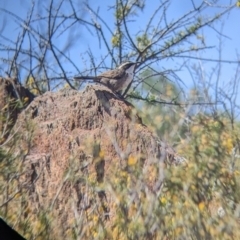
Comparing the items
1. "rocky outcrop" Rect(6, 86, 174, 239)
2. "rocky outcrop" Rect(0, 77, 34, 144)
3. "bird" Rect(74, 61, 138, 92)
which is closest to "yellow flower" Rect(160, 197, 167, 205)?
"rocky outcrop" Rect(6, 86, 174, 239)

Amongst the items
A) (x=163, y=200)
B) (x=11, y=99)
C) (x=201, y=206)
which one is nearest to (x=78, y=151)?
(x=11, y=99)

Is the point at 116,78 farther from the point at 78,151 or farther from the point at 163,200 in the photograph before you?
the point at 163,200

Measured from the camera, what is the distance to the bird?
3178 mm

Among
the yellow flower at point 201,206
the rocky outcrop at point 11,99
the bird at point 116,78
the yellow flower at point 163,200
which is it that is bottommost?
the yellow flower at point 163,200

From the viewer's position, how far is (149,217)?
2203 millimetres

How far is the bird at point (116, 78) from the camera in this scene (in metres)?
3.18

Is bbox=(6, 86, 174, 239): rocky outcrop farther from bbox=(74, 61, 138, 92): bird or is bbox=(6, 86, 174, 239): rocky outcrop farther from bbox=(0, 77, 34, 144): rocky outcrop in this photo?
bbox=(74, 61, 138, 92): bird

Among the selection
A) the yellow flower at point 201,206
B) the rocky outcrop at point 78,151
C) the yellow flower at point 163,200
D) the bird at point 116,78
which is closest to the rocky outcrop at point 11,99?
the rocky outcrop at point 78,151

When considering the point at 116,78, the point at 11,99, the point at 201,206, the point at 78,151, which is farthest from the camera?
the point at 116,78

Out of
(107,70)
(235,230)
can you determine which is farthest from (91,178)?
(107,70)

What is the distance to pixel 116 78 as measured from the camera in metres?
3.22

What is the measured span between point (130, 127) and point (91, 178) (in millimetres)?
302

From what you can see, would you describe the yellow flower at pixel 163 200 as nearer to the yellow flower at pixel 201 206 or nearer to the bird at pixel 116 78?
the yellow flower at pixel 201 206

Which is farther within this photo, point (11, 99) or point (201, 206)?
point (11, 99)
